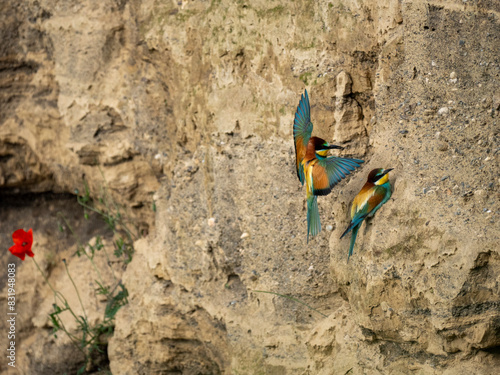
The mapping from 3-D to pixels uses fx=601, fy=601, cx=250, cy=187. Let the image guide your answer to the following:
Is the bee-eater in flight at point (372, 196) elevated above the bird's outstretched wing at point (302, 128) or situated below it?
below

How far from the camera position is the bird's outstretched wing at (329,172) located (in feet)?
5.82

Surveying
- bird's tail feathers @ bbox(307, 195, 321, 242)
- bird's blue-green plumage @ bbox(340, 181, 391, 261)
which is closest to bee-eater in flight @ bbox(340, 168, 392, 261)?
bird's blue-green plumage @ bbox(340, 181, 391, 261)

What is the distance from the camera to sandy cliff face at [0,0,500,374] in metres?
Answer: 1.75

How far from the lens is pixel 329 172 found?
1.80 meters

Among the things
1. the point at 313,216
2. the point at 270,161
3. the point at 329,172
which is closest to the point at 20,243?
the point at 270,161

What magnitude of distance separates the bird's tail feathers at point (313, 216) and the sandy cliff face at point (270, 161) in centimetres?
7

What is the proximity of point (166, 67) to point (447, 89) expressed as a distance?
137 centimetres

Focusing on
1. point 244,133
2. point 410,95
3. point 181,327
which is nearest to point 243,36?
point 244,133

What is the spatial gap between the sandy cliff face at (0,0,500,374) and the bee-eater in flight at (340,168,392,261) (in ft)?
0.13

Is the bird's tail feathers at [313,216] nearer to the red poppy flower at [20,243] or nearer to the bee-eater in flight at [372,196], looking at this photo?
the bee-eater in flight at [372,196]

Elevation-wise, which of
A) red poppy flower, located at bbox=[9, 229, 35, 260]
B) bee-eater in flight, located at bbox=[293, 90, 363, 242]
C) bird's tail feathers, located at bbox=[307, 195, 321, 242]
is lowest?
bird's tail feathers, located at bbox=[307, 195, 321, 242]

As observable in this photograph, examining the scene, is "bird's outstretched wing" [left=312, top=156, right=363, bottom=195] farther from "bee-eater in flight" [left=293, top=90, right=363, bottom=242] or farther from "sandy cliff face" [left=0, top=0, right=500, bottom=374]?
"sandy cliff face" [left=0, top=0, right=500, bottom=374]

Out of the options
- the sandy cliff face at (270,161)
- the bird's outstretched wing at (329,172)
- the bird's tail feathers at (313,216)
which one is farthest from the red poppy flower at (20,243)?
the bird's outstretched wing at (329,172)

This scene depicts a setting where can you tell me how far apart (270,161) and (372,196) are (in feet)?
1.84
